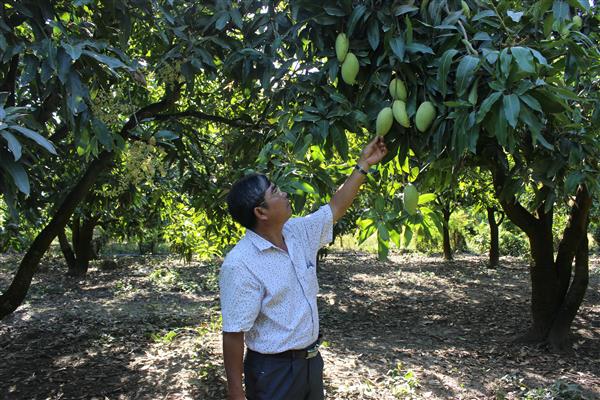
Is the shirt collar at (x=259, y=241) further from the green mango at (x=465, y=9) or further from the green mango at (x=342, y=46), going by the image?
the green mango at (x=465, y=9)

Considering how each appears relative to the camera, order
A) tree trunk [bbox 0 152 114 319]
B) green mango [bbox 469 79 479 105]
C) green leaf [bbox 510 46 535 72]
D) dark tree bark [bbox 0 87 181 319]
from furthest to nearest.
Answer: tree trunk [bbox 0 152 114 319]
dark tree bark [bbox 0 87 181 319]
green mango [bbox 469 79 479 105]
green leaf [bbox 510 46 535 72]

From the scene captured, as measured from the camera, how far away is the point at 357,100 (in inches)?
70.0

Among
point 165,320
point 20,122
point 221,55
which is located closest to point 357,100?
point 20,122

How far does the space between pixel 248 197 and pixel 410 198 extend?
1.94 ft

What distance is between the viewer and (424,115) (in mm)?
1518

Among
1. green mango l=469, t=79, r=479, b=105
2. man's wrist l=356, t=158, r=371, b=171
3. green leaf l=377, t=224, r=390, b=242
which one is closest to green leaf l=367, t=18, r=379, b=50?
green mango l=469, t=79, r=479, b=105

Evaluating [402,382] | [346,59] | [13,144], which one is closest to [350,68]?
[346,59]

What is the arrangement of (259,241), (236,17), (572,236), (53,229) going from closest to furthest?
(259,241), (236,17), (53,229), (572,236)

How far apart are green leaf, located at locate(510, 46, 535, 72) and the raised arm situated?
2.06 feet

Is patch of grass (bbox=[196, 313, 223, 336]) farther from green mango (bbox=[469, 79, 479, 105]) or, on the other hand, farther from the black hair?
green mango (bbox=[469, 79, 479, 105])

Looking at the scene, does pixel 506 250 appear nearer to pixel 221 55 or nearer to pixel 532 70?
pixel 221 55

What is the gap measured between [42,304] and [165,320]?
2.88 m

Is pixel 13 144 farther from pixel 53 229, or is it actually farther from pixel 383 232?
pixel 53 229

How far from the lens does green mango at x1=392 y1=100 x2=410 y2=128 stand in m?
1.56
